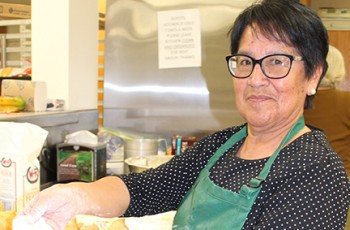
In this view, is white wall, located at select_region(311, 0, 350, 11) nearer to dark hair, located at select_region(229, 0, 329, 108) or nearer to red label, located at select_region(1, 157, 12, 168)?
dark hair, located at select_region(229, 0, 329, 108)

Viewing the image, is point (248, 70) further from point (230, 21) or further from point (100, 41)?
point (100, 41)

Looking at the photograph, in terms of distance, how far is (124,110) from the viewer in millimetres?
2293

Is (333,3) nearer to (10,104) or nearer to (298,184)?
(10,104)

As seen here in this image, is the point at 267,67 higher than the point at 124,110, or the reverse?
the point at 267,67

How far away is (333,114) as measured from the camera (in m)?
2.55

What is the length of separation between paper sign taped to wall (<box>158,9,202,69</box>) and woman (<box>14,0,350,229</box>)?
990mm

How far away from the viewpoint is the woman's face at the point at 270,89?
103 cm

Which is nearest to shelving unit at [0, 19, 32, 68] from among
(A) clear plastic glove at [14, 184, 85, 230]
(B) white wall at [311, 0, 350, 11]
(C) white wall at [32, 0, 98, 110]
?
(C) white wall at [32, 0, 98, 110]

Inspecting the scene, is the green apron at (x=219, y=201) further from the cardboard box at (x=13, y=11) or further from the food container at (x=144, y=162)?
the cardboard box at (x=13, y=11)

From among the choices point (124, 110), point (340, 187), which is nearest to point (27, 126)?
point (340, 187)

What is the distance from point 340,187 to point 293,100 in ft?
0.82

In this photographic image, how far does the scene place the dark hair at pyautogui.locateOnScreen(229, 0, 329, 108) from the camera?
1.02 metres

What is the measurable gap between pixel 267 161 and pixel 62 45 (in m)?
1.12

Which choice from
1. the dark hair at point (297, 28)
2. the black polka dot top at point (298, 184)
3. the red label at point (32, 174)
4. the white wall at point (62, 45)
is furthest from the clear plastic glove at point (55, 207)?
the white wall at point (62, 45)
